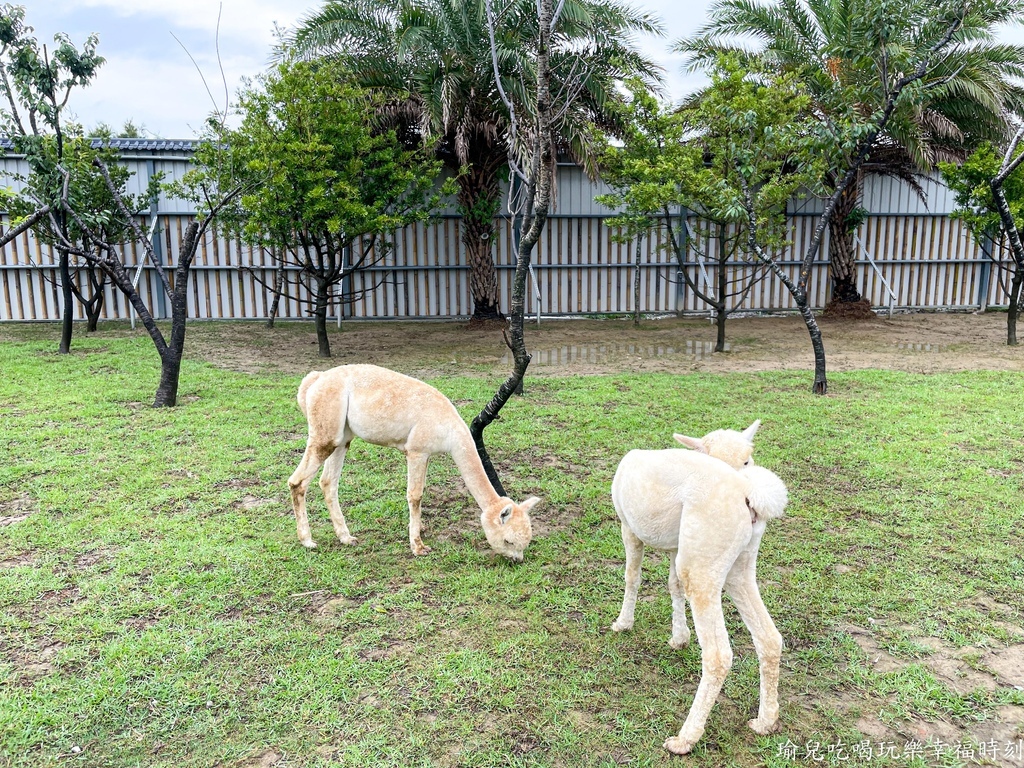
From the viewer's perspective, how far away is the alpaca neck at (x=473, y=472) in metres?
5.10

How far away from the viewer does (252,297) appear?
18.2 meters

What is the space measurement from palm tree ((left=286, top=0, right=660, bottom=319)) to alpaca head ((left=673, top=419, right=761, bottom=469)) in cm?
1018

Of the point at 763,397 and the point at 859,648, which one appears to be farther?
the point at 763,397

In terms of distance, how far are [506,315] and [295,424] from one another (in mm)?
10496

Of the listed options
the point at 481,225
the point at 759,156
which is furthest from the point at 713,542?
the point at 481,225

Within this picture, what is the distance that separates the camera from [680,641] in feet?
13.3

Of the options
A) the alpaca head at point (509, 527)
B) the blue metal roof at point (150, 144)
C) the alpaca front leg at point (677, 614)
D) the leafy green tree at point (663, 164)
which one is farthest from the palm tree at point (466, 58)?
the alpaca front leg at point (677, 614)

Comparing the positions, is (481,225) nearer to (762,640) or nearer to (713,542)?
(713,542)

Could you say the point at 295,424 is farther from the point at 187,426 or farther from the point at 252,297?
the point at 252,297

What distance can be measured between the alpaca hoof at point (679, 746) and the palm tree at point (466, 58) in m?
11.4

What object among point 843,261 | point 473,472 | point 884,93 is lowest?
point 473,472

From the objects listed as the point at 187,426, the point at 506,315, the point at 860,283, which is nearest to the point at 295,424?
the point at 187,426

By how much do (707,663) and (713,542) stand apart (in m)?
0.55

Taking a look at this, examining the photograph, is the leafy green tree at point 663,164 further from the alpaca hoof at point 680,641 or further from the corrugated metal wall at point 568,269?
the alpaca hoof at point 680,641
